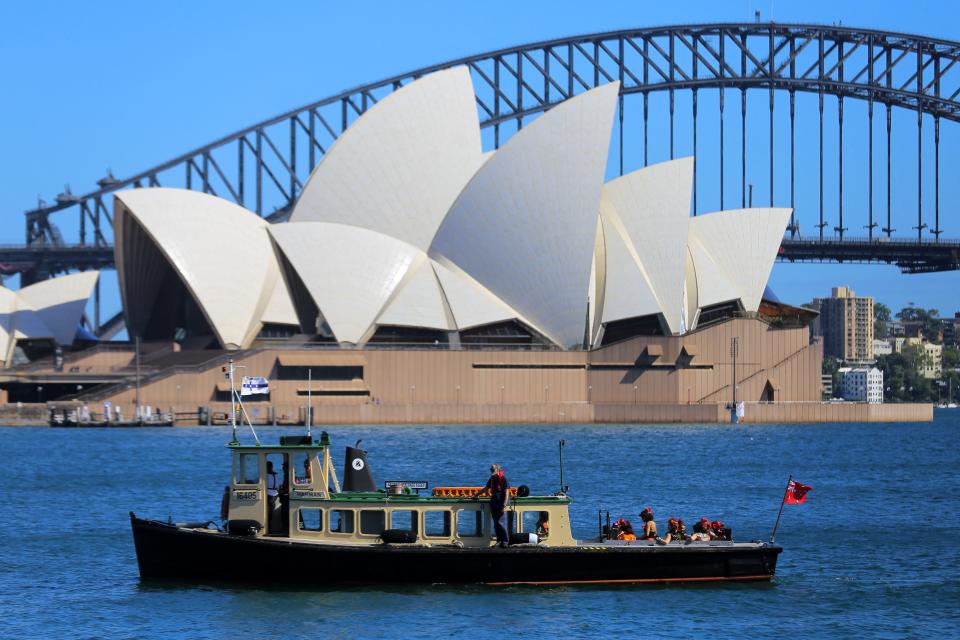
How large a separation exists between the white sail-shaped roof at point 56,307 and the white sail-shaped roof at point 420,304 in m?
21.2

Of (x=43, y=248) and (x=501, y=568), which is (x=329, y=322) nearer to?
(x=43, y=248)

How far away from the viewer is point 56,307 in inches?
3580

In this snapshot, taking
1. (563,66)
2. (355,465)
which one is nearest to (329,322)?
(563,66)

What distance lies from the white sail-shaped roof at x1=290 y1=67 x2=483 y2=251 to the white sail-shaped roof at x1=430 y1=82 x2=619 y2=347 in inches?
100

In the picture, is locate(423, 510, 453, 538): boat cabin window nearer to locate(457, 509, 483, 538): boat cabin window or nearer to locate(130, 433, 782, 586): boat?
locate(130, 433, 782, 586): boat

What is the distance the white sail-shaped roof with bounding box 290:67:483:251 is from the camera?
80312 mm

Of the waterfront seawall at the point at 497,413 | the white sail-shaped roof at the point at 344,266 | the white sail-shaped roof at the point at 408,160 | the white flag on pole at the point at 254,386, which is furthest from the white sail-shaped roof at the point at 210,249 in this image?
the waterfront seawall at the point at 497,413

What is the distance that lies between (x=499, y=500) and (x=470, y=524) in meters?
1.54

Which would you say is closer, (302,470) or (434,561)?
(434,561)

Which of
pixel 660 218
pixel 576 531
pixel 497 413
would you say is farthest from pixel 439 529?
pixel 660 218

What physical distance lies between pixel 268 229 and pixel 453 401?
11999 mm

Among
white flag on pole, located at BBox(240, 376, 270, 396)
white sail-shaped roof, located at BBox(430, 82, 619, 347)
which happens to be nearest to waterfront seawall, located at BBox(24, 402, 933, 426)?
white flag on pole, located at BBox(240, 376, 270, 396)

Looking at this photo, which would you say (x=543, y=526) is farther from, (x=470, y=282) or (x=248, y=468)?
(x=470, y=282)

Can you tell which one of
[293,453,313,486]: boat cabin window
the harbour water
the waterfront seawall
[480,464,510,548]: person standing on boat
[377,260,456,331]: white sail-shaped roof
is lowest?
the harbour water
